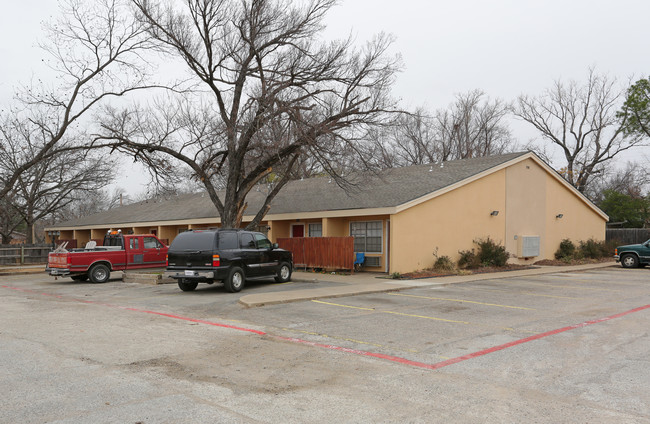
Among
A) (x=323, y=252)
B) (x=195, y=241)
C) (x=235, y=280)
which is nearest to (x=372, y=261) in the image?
(x=323, y=252)

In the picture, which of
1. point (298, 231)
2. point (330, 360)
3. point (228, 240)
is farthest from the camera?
point (298, 231)

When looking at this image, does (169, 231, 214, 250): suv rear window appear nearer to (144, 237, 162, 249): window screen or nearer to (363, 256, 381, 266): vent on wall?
(144, 237, 162, 249): window screen

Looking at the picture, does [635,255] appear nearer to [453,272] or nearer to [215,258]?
[453,272]

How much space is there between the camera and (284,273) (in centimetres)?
1738

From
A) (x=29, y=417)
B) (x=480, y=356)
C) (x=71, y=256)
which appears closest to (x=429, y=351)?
(x=480, y=356)

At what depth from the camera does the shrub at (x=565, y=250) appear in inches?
1081

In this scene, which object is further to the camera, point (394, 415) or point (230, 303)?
point (230, 303)

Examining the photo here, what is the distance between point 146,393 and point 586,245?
28.7 m

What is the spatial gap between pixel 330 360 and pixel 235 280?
7.94 metres

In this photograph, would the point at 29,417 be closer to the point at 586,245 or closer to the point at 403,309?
the point at 403,309

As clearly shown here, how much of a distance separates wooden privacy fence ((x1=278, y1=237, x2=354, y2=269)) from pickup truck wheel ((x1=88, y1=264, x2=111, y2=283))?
765 cm

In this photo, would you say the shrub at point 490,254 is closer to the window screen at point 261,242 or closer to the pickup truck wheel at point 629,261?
the pickup truck wheel at point 629,261

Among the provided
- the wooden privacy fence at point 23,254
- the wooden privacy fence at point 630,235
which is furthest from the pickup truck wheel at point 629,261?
the wooden privacy fence at point 23,254

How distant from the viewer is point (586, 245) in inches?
1136
